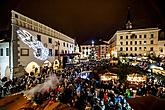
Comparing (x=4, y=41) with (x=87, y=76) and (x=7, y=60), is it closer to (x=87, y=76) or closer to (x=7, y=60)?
(x=7, y=60)

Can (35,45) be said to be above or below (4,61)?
above

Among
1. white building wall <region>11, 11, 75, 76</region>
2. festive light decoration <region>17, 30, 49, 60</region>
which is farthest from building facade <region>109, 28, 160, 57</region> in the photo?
festive light decoration <region>17, 30, 49, 60</region>

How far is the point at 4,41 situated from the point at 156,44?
5355 centimetres

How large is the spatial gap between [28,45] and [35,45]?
189 centimetres

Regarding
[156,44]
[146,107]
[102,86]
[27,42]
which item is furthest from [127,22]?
[146,107]

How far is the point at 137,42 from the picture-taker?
225ft

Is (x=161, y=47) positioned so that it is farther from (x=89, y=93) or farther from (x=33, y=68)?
(x=89, y=93)

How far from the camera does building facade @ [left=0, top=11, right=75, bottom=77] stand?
2088cm

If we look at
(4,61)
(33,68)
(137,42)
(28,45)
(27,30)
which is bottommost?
(33,68)

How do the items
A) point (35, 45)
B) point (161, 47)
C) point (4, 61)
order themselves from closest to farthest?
point (4, 61)
point (35, 45)
point (161, 47)

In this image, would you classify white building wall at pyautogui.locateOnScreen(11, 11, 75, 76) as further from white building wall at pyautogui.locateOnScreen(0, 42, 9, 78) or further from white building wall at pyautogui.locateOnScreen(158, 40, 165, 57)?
white building wall at pyautogui.locateOnScreen(158, 40, 165, 57)

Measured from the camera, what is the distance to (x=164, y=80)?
16969 millimetres

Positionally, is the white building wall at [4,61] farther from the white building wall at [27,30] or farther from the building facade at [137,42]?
the building facade at [137,42]

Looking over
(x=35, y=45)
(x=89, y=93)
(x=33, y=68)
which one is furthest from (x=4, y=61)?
(x=89, y=93)
